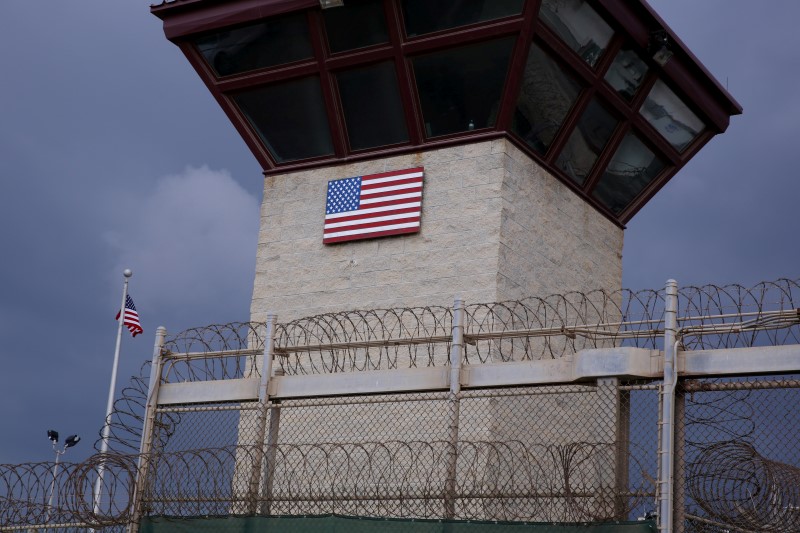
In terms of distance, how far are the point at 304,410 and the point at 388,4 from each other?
19.2 ft

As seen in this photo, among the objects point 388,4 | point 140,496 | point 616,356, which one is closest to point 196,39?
→ point 388,4

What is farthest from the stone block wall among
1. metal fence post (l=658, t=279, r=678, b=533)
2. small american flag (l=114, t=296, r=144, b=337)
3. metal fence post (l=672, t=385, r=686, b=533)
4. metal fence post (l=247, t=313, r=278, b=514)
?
small american flag (l=114, t=296, r=144, b=337)

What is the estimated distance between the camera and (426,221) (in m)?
17.4

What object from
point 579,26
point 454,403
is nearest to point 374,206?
point 579,26

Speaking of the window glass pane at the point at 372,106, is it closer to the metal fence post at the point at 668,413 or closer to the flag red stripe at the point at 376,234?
the flag red stripe at the point at 376,234

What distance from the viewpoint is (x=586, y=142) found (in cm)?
1855

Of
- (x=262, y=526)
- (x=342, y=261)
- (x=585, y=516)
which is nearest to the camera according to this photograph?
(x=585, y=516)

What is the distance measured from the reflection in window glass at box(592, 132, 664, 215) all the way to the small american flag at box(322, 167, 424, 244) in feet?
11.1

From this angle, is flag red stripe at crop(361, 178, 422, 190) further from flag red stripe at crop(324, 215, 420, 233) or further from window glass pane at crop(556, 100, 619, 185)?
window glass pane at crop(556, 100, 619, 185)

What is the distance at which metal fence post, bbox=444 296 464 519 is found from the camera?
11.4m

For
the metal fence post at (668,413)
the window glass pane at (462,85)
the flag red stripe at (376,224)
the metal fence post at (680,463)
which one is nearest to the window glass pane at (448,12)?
the window glass pane at (462,85)

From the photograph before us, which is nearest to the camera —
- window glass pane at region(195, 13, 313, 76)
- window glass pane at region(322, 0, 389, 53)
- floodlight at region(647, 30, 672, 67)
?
window glass pane at region(322, 0, 389, 53)

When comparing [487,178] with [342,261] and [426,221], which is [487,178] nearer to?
[426,221]

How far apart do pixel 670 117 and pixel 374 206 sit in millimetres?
5373
